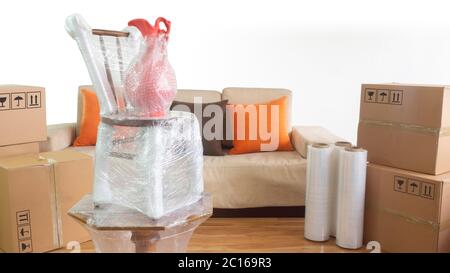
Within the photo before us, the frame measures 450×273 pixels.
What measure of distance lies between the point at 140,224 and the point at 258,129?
1.88m

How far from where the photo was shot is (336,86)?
Answer: 3715mm

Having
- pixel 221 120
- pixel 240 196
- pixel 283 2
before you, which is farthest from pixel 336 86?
pixel 240 196

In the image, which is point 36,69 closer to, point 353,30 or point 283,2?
point 283,2

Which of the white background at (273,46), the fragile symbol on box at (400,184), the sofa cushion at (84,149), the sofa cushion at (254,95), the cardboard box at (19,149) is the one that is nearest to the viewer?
the fragile symbol on box at (400,184)

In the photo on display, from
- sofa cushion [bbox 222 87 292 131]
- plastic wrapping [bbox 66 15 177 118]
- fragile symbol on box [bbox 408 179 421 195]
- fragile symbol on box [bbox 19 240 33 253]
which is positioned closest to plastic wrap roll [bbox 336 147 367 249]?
fragile symbol on box [bbox 408 179 421 195]

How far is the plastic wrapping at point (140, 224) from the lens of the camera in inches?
51.6

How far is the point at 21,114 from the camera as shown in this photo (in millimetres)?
2439

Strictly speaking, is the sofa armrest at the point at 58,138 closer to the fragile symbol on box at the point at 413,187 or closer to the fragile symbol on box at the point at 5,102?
the fragile symbol on box at the point at 5,102

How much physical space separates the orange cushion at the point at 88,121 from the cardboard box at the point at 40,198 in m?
0.59

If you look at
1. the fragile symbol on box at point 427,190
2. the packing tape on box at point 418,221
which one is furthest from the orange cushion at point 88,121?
the fragile symbol on box at point 427,190

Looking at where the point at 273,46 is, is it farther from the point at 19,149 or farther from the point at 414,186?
the point at 19,149

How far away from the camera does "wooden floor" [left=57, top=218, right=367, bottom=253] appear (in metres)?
2.48
